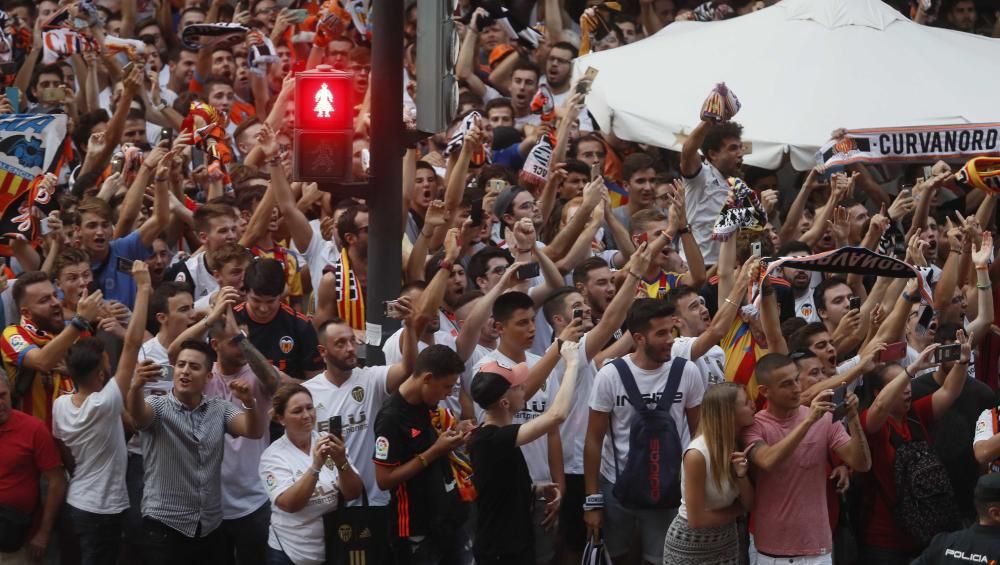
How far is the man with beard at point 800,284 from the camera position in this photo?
12281mm

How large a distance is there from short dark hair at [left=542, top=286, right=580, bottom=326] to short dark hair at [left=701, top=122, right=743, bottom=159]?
9.05ft

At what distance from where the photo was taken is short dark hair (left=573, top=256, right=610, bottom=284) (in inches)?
452

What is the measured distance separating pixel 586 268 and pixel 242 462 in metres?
2.80

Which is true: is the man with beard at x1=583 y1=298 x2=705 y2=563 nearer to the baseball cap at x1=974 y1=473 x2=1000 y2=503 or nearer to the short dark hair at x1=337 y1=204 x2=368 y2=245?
the baseball cap at x1=974 y1=473 x2=1000 y2=503

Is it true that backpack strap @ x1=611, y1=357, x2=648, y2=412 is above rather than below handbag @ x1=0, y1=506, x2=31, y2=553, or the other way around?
above

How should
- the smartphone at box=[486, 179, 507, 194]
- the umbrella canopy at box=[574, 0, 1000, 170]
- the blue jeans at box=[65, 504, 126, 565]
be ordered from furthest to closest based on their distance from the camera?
the umbrella canopy at box=[574, 0, 1000, 170] < the smartphone at box=[486, 179, 507, 194] < the blue jeans at box=[65, 504, 126, 565]

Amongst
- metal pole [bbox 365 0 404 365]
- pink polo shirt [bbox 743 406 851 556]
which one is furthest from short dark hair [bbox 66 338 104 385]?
pink polo shirt [bbox 743 406 851 556]

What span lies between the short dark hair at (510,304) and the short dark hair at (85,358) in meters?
2.35

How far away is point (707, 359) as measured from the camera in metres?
10.7

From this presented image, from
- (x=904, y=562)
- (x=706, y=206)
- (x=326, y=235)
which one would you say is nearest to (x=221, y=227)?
(x=326, y=235)

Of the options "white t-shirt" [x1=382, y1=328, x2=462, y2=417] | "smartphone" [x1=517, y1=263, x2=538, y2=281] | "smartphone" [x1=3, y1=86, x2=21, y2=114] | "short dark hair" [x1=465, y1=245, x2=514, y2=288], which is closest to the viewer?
"white t-shirt" [x1=382, y1=328, x2=462, y2=417]

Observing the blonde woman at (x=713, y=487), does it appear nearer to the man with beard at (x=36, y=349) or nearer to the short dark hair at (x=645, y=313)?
the short dark hair at (x=645, y=313)

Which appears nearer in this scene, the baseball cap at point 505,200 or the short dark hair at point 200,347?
the short dark hair at point 200,347

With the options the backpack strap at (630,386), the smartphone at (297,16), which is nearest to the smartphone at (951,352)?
the backpack strap at (630,386)
